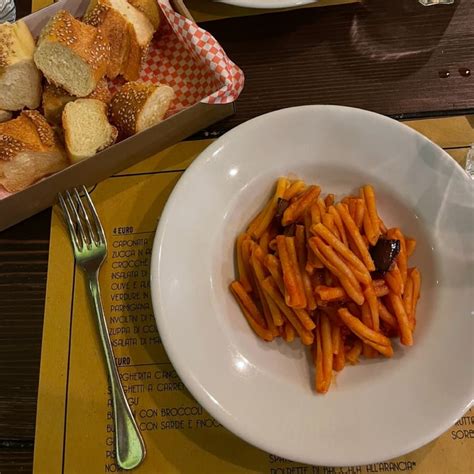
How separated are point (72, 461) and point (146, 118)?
0.79 m

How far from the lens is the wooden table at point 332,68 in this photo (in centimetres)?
125

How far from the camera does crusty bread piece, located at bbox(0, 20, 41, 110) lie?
1.20 m

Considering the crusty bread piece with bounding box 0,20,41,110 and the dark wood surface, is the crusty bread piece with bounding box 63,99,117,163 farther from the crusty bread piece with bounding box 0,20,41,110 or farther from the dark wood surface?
the dark wood surface

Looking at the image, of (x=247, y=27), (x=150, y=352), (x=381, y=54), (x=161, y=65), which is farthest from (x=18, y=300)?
(x=381, y=54)

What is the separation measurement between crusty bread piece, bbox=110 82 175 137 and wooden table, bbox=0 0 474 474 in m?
0.16

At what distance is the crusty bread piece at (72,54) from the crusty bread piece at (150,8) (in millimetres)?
138

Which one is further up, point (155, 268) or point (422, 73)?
point (422, 73)

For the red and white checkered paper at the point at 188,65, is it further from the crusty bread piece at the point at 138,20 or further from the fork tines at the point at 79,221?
the fork tines at the point at 79,221

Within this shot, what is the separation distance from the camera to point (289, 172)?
3.88 ft

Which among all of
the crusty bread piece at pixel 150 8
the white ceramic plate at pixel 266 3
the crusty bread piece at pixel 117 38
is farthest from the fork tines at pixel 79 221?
the white ceramic plate at pixel 266 3

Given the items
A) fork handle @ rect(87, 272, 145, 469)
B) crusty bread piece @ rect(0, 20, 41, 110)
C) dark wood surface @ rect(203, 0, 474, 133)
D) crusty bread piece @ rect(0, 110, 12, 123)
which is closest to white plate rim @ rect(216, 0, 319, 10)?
dark wood surface @ rect(203, 0, 474, 133)

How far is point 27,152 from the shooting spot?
1147 millimetres

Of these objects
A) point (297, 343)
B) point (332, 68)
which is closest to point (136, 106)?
point (332, 68)

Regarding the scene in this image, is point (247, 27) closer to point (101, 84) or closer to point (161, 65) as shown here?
point (161, 65)
